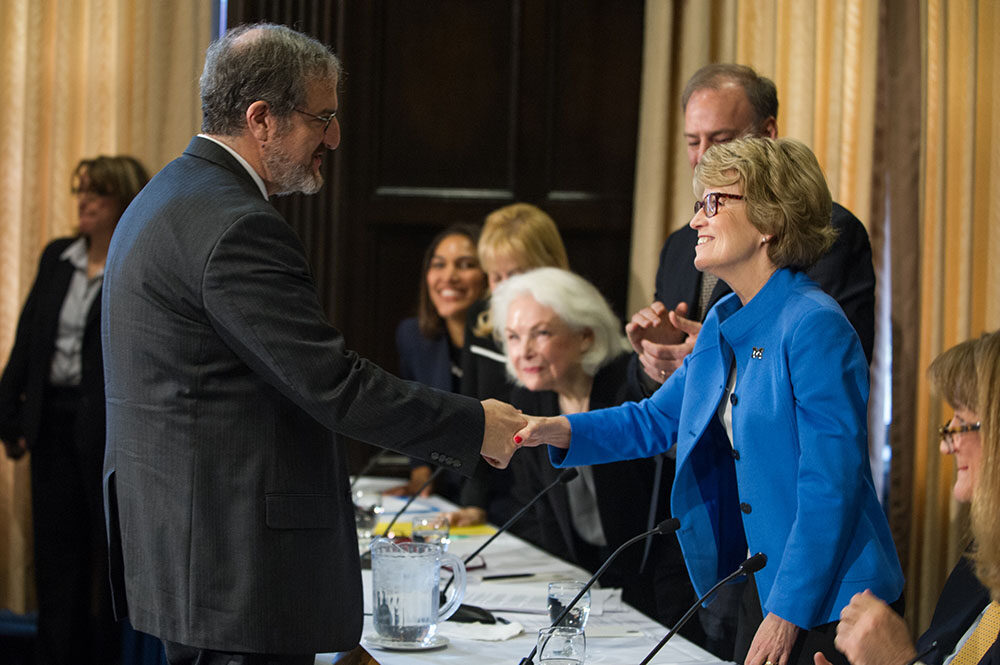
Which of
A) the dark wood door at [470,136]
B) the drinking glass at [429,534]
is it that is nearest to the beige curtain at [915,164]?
the dark wood door at [470,136]

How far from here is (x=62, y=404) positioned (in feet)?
13.7

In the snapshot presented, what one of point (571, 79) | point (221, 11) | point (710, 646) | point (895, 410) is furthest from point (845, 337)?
point (221, 11)

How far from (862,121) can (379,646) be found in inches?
116

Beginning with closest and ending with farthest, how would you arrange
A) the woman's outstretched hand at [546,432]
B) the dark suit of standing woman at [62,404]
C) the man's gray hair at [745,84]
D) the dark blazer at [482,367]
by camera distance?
the woman's outstretched hand at [546,432], the man's gray hair at [745,84], the dark blazer at [482,367], the dark suit of standing woman at [62,404]

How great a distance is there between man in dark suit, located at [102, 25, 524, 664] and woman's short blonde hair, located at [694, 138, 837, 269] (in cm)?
69

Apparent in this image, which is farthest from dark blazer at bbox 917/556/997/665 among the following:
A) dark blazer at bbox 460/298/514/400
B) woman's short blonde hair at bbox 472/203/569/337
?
woman's short blonde hair at bbox 472/203/569/337

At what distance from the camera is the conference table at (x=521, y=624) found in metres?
2.03

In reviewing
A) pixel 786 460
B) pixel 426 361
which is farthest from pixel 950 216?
pixel 786 460

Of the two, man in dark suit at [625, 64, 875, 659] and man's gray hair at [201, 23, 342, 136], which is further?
man in dark suit at [625, 64, 875, 659]

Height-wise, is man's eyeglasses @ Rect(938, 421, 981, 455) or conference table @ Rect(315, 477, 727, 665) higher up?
man's eyeglasses @ Rect(938, 421, 981, 455)

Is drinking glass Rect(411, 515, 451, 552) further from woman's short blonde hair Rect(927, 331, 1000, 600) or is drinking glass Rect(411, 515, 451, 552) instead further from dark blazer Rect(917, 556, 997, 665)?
woman's short blonde hair Rect(927, 331, 1000, 600)

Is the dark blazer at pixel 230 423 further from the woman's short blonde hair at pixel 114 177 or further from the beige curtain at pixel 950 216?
the beige curtain at pixel 950 216

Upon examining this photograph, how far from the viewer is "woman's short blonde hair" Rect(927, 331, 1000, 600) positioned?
1.53 metres

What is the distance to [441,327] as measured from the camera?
4.36m
